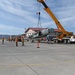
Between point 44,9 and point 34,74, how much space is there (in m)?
39.9

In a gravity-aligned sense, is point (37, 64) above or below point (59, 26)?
below

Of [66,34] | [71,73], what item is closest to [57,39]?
[66,34]

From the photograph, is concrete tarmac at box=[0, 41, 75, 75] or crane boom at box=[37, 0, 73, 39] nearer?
concrete tarmac at box=[0, 41, 75, 75]

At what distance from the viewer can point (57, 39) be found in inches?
1941

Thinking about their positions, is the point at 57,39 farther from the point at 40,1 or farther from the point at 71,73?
the point at 71,73

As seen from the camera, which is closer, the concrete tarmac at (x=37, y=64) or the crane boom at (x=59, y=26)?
the concrete tarmac at (x=37, y=64)

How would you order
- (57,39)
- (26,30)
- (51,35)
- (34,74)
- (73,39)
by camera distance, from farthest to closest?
(26,30)
(51,35)
(57,39)
(73,39)
(34,74)

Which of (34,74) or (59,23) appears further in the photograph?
(59,23)

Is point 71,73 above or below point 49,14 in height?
below

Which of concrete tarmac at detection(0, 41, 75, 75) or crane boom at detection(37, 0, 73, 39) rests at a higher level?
crane boom at detection(37, 0, 73, 39)

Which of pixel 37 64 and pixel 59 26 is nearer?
pixel 37 64

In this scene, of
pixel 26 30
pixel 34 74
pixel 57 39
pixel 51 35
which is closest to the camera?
pixel 34 74

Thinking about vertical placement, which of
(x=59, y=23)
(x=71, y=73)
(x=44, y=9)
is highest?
(x=44, y=9)

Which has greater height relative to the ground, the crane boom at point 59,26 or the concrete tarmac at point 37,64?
the crane boom at point 59,26
